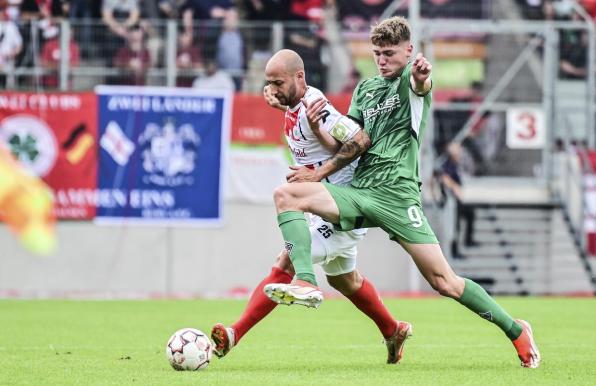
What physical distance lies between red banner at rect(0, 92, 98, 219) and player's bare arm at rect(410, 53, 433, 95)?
13513 mm

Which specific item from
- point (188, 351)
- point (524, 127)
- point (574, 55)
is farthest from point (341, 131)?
point (574, 55)

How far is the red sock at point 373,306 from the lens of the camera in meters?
9.69

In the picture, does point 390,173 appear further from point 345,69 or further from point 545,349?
point 345,69

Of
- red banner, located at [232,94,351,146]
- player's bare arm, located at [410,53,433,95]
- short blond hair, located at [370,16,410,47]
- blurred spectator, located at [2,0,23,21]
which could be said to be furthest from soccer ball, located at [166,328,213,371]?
blurred spectator, located at [2,0,23,21]

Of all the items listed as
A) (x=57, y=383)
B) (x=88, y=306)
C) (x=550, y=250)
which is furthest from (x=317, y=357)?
(x=550, y=250)

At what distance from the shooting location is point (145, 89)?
21.8 m

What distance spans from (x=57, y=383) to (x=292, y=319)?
835 centimetres

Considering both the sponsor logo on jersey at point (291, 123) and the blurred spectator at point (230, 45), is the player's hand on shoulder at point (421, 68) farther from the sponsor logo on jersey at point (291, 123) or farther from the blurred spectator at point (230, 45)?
the blurred spectator at point (230, 45)

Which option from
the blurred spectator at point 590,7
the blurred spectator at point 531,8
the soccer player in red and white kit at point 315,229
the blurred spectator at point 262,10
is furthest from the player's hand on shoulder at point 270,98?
the blurred spectator at point 590,7

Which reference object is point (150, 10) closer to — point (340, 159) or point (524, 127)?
point (524, 127)

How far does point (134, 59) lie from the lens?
71.1 ft

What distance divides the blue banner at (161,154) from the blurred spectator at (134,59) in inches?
8.5

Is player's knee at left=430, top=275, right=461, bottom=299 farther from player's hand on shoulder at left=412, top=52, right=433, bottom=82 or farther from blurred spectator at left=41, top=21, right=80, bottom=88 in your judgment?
blurred spectator at left=41, top=21, right=80, bottom=88

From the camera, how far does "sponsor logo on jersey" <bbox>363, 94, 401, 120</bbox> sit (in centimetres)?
921
